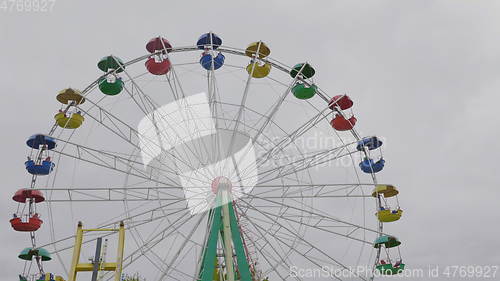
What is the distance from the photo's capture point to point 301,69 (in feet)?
56.5

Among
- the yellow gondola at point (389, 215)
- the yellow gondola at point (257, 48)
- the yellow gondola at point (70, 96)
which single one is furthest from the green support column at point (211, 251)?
the yellow gondola at point (70, 96)

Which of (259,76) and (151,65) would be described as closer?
(151,65)

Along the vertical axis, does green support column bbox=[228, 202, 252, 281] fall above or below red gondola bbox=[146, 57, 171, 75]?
below

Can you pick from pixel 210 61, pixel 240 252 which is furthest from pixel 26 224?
pixel 210 61

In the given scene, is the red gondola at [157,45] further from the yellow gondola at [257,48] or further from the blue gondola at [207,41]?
the yellow gondola at [257,48]

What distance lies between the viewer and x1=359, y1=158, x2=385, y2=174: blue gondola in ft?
56.2

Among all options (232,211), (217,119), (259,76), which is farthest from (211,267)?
(259,76)

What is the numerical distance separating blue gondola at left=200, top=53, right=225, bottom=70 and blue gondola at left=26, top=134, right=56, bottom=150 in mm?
5902

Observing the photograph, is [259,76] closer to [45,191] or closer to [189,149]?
[189,149]

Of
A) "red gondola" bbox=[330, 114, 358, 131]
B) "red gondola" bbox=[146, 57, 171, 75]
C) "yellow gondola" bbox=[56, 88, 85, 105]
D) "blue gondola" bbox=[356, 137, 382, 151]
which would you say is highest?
"red gondola" bbox=[146, 57, 171, 75]

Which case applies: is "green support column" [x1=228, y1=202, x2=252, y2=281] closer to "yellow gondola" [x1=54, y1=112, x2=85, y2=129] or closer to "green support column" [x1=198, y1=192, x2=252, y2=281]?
"green support column" [x1=198, y1=192, x2=252, y2=281]

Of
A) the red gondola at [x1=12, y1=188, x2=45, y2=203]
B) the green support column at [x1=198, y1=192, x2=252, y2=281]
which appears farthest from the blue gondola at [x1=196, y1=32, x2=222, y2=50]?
the red gondola at [x1=12, y1=188, x2=45, y2=203]

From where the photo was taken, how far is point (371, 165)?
1714 cm

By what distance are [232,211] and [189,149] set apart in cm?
299
